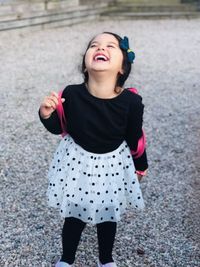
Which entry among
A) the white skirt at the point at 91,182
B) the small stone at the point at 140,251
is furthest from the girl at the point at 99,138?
the small stone at the point at 140,251

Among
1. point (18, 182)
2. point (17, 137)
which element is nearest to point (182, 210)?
point (18, 182)

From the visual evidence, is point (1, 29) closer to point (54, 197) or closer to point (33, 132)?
point (33, 132)

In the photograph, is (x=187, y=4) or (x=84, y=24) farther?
(x=187, y=4)

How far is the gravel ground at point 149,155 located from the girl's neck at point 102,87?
1.03m

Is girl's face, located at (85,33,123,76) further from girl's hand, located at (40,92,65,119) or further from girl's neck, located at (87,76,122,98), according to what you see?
girl's hand, located at (40,92,65,119)

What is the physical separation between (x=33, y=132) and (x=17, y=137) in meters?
0.19

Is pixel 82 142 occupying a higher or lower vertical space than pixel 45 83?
higher

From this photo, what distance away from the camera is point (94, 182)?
83.1 inches

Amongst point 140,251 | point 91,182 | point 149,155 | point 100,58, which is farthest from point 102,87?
→ point 149,155

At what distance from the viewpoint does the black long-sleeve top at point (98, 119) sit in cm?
206

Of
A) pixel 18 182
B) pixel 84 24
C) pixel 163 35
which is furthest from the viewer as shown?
pixel 84 24

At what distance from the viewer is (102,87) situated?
205 cm

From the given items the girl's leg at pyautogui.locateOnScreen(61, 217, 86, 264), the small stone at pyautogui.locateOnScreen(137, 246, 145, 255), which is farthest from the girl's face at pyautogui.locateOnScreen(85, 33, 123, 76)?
the small stone at pyautogui.locateOnScreen(137, 246, 145, 255)

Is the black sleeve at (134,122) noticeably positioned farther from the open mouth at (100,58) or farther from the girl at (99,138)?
the open mouth at (100,58)
